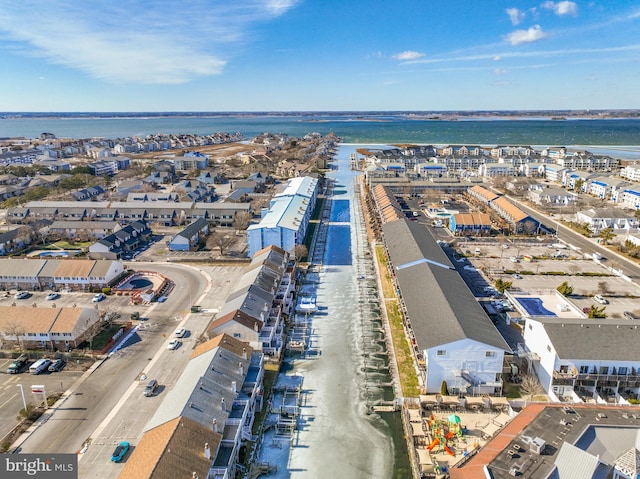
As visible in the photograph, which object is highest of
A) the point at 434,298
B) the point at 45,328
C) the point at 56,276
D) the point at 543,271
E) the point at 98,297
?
the point at 434,298

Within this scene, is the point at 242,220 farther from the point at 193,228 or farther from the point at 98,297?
Answer: the point at 98,297

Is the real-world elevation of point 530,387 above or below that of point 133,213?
below

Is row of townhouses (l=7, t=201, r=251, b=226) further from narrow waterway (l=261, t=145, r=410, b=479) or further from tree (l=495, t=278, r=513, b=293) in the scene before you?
tree (l=495, t=278, r=513, b=293)

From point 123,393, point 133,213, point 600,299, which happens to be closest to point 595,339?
point 600,299

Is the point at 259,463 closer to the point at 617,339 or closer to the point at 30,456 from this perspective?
the point at 30,456

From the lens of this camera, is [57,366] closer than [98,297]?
Yes

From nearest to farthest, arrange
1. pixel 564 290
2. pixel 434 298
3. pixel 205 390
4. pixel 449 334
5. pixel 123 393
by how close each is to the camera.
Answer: pixel 205 390 → pixel 123 393 → pixel 449 334 → pixel 434 298 → pixel 564 290

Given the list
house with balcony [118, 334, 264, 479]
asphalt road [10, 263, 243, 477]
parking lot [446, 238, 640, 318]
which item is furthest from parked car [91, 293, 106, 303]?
parking lot [446, 238, 640, 318]

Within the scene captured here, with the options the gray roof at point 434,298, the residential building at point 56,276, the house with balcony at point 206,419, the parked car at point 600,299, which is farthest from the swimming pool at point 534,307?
the residential building at point 56,276

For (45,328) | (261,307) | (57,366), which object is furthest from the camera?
(261,307)
